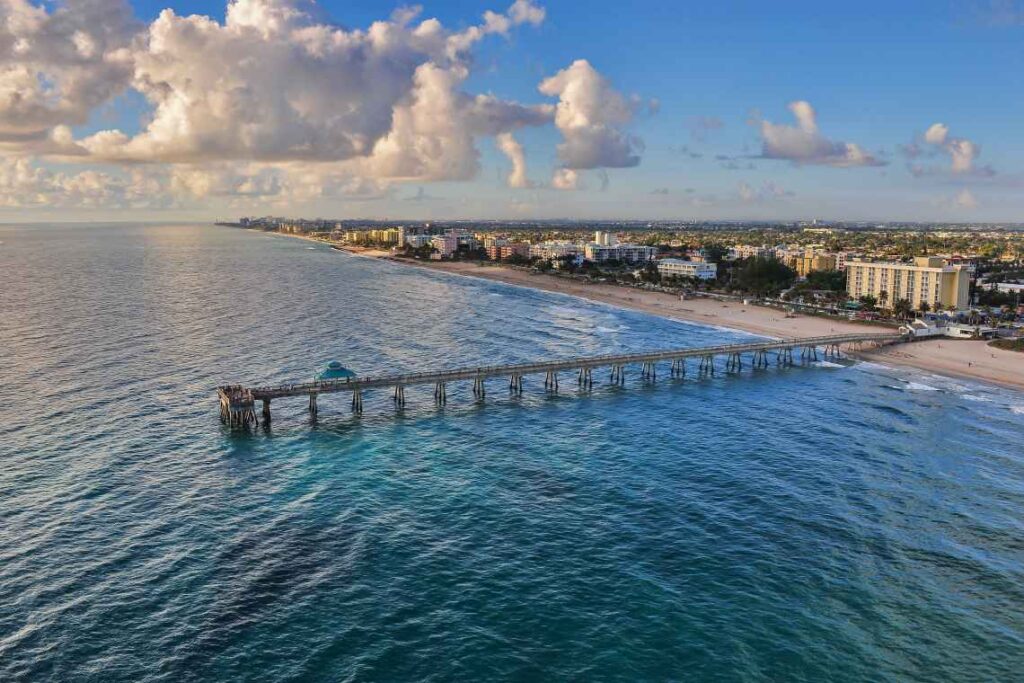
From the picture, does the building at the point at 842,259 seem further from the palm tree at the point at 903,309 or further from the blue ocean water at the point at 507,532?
the blue ocean water at the point at 507,532

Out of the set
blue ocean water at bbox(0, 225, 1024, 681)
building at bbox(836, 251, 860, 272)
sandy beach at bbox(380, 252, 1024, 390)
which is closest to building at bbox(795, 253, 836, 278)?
building at bbox(836, 251, 860, 272)

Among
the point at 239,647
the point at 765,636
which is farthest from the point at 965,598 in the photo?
the point at 239,647

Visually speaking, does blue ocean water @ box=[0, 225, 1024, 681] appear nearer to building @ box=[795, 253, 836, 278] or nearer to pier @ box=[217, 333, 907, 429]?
pier @ box=[217, 333, 907, 429]

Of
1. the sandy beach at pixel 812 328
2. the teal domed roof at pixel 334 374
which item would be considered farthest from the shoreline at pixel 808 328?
the teal domed roof at pixel 334 374

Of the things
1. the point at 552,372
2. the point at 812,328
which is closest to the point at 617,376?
the point at 552,372

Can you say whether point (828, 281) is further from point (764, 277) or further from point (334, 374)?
point (334, 374)

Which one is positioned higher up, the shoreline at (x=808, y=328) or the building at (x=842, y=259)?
the building at (x=842, y=259)

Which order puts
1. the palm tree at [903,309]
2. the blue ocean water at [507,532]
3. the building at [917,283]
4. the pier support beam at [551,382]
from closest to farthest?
the blue ocean water at [507,532], the pier support beam at [551,382], the palm tree at [903,309], the building at [917,283]
